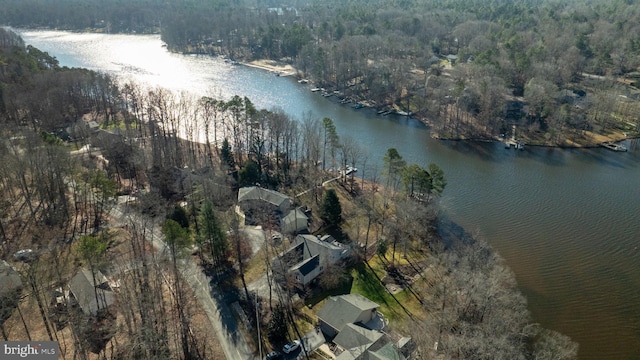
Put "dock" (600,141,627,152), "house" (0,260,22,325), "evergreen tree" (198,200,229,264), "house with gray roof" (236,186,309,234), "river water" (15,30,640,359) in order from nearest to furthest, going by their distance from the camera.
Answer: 1. "house" (0,260,22,325)
2. "river water" (15,30,640,359)
3. "evergreen tree" (198,200,229,264)
4. "house with gray roof" (236,186,309,234)
5. "dock" (600,141,627,152)

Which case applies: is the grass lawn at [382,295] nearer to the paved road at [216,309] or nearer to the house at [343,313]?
the house at [343,313]

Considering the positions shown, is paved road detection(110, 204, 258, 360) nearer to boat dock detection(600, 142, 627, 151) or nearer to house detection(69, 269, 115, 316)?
house detection(69, 269, 115, 316)

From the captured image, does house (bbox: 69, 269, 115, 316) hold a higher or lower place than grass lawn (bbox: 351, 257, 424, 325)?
higher

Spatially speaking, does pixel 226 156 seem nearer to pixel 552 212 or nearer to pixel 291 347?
pixel 291 347

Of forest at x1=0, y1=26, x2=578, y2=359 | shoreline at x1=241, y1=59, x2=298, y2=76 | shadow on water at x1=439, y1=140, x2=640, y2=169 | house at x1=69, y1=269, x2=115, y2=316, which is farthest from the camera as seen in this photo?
shoreline at x1=241, y1=59, x2=298, y2=76

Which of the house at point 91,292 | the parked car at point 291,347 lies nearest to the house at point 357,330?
the parked car at point 291,347

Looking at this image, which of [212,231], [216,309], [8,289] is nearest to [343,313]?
[216,309]

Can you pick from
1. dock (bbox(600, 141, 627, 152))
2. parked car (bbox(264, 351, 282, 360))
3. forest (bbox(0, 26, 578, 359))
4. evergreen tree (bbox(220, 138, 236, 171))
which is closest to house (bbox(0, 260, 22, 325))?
forest (bbox(0, 26, 578, 359))
